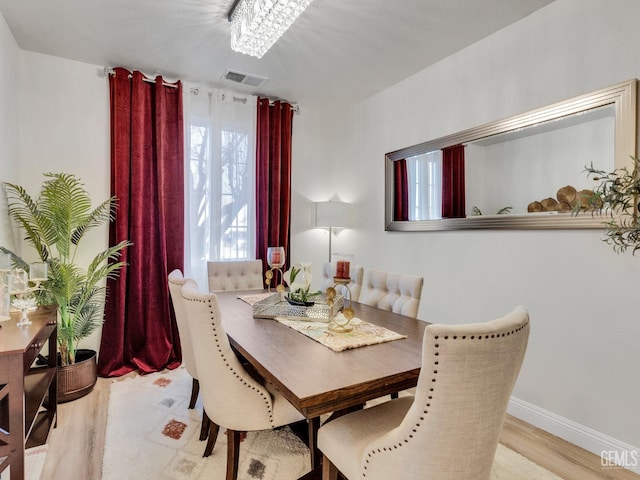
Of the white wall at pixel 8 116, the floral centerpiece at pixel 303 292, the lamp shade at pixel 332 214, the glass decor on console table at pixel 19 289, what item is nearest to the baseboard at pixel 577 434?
the floral centerpiece at pixel 303 292

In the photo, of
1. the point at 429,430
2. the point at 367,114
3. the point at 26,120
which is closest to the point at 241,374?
the point at 429,430

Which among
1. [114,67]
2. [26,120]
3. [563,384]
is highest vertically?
[114,67]

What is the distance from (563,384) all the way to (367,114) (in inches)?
117

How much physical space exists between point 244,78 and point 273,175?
3.20ft

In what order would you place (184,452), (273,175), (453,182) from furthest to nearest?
1. (273,175)
2. (453,182)
3. (184,452)

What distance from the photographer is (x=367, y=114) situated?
3.79m

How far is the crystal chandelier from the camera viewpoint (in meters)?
1.95

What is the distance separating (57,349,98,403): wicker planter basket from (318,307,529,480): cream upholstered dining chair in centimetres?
239

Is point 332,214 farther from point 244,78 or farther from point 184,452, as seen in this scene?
point 184,452

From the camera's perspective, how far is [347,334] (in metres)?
1.64

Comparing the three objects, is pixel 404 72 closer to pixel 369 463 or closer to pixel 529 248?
pixel 529 248

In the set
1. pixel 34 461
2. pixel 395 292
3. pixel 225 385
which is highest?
pixel 395 292

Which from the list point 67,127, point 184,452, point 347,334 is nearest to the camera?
point 347,334

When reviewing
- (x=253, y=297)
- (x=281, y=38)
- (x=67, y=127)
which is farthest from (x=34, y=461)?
(x=281, y=38)
